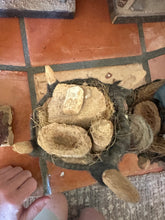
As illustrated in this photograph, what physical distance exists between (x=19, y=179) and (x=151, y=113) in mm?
477

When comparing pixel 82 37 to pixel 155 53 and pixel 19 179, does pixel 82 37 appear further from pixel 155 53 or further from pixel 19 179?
pixel 19 179

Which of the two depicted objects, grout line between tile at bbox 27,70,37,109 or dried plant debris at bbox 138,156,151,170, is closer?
dried plant debris at bbox 138,156,151,170

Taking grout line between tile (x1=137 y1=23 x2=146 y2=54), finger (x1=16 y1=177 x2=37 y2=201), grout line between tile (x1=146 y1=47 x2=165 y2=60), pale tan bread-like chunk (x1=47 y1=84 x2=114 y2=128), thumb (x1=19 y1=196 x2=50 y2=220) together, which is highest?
grout line between tile (x1=137 y1=23 x2=146 y2=54)

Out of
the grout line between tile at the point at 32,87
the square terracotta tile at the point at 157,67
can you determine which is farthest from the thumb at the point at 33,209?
the square terracotta tile at the point at 157,67

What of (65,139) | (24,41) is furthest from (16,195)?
(24,41)

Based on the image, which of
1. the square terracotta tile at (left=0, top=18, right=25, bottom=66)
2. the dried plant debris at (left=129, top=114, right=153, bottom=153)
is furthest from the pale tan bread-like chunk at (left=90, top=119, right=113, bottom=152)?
the square terracotta tile at (left=0, top=18, right=25, bottom=66)

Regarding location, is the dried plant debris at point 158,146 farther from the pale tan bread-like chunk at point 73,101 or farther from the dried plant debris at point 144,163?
the pale tan bread-like chunk at point 73,101

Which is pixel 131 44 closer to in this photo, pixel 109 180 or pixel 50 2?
pixel 50 2

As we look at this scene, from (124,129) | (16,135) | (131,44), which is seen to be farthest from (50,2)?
(124,129)

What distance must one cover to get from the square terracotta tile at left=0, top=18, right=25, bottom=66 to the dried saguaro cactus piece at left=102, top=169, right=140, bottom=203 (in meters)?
0.58

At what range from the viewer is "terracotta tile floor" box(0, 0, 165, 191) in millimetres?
829

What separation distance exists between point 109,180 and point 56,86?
0.19 metres

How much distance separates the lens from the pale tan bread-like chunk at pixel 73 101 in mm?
375

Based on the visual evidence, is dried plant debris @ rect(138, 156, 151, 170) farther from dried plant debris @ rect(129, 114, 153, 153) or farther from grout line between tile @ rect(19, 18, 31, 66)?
grout line between tile @ rect(19, 18, 31, 66)
